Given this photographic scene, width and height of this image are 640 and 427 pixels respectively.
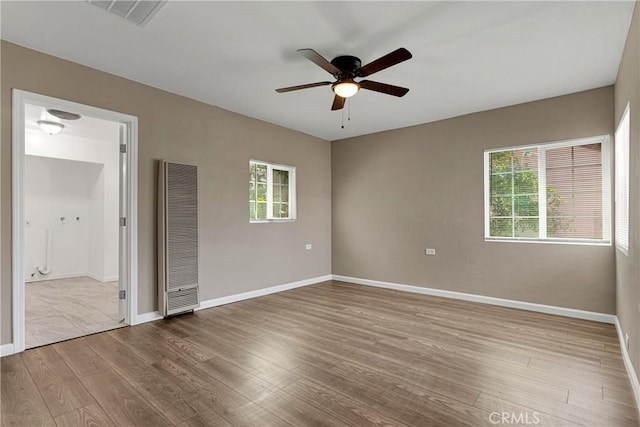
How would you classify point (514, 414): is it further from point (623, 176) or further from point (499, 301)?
point (499, 301)

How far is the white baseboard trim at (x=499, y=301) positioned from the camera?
12.5 feet

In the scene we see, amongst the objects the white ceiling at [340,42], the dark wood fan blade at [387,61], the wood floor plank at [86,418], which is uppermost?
the white ceiling at [340,42]

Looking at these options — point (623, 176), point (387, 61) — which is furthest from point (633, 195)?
point (387, 61)

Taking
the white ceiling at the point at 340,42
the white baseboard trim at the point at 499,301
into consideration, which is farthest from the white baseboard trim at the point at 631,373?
the white ceiling at the point at 340,42

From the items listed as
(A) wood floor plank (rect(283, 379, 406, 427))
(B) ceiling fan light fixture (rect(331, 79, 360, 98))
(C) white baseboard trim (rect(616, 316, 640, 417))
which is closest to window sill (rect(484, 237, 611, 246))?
(C) white baseboard trim (rect(616, 316, 640, 417))

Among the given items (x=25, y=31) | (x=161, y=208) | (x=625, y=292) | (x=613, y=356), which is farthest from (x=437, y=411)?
(x=25, y=31)

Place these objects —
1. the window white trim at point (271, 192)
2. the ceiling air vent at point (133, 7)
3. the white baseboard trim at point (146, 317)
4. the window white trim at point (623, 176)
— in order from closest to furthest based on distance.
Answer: the ceiling air vent at point (133, 7), the window white trim at point (623, 176), the white baseboard trim at point (146, 317), the window white trim at point (271, 192)

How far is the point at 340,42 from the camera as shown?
2848 mm

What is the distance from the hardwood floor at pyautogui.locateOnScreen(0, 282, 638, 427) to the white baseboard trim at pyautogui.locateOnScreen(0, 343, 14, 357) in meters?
0.10

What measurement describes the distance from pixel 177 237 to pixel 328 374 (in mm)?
2468

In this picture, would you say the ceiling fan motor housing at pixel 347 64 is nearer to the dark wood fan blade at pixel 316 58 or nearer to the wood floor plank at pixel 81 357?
the dark wood fan blade at pixel 316 58

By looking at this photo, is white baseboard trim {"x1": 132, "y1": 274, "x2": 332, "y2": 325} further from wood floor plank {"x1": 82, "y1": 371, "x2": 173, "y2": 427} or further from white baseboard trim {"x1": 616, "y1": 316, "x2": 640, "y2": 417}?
white baseboard trim {"x1": 616, "y1": 316, "x2": 640, "y2": 417}

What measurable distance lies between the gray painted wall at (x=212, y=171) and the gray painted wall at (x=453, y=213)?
718mm

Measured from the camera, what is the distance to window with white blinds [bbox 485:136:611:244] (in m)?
3.88
